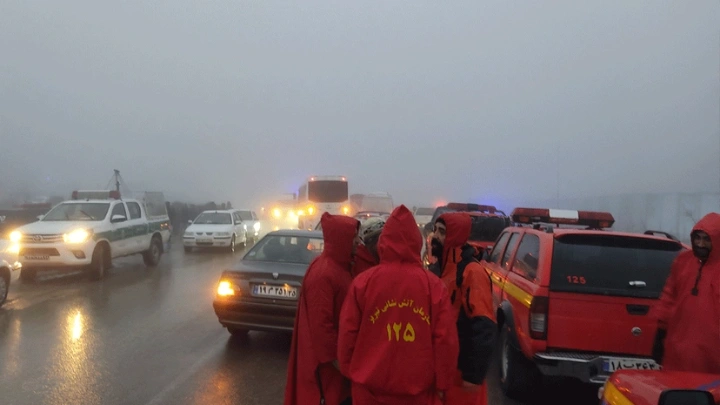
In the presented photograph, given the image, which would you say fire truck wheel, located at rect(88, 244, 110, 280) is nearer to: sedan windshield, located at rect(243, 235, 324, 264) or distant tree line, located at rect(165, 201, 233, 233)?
sedan windshield, located at rect(243, 235, 324, 264)

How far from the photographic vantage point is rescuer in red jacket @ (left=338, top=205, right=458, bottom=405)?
260cm

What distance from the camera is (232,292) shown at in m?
7.17

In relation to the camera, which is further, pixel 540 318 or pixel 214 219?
pixel 214 219

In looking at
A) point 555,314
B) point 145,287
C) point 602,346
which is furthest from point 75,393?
point 145,287

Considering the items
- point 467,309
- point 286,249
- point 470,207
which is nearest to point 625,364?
point 467,309

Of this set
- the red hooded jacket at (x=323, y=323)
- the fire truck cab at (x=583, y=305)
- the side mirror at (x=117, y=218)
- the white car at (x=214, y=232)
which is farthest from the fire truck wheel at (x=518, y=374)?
the white car at (x=214, y=232)

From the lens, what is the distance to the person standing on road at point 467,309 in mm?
2949

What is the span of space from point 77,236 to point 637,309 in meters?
11.6

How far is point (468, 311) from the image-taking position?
3.09 metres

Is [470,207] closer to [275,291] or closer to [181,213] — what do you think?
[275,291]

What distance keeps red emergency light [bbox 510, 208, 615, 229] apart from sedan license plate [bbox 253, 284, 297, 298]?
3021 mm

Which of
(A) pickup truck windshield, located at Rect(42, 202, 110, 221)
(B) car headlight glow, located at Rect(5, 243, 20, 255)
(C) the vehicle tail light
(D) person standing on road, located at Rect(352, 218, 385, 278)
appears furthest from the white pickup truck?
(C) the vehicle tail light

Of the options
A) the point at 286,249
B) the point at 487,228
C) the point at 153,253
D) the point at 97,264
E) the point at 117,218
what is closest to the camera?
the point at 286,249

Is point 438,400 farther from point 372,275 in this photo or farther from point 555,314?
point 555,314
